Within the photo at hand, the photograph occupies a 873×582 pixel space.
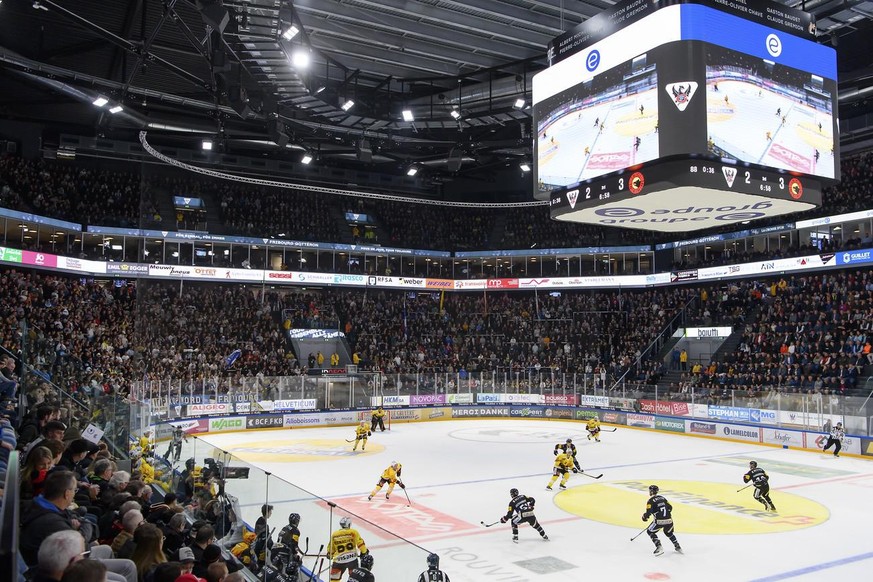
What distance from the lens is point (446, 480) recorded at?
18.9 m

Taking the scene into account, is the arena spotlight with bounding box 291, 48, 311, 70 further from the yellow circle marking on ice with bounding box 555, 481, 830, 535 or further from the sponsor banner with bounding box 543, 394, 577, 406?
the sponsor banner with bounding box 543, 394, 577, 406

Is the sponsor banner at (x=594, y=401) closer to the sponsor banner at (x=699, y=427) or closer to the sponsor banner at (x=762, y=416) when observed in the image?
the sponsor banner at (x=699, y=427)

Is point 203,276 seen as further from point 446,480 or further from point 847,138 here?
point 847,138

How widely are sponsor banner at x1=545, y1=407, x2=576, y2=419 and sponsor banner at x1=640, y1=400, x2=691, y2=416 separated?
451 cm

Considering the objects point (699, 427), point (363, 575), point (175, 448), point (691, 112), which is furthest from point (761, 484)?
point (699, 427)

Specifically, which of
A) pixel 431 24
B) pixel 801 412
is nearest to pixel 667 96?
pixel 431 24

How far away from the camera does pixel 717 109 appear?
38.7 feet

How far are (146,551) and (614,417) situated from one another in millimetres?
29734

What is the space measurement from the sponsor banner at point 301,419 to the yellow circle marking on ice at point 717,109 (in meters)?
23.0

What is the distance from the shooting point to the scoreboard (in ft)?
38.3

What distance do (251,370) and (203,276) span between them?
7438mm

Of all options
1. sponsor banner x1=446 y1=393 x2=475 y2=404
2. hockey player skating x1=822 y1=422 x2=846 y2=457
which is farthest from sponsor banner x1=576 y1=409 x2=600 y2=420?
hockey player skating x1=822 y1=422 x2=846 y2=457

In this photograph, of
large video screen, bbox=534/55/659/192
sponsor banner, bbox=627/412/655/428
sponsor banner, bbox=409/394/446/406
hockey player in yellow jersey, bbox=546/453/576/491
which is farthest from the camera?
sponsor banner, bbox=409/394/446/406

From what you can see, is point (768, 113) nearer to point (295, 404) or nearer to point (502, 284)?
point (295, 404)
